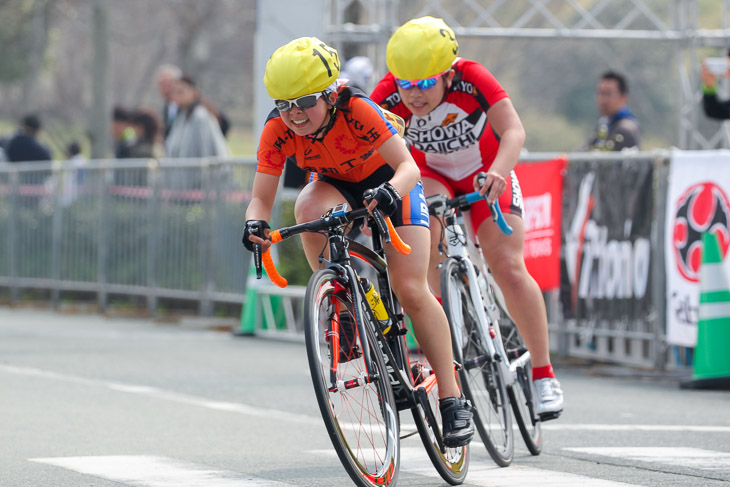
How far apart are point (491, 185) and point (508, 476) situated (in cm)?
125

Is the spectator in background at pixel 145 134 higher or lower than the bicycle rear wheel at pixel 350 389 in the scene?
higher

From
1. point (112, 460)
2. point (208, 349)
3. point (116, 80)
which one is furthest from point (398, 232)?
point (116, 80)

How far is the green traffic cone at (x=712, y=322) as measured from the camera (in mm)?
10156

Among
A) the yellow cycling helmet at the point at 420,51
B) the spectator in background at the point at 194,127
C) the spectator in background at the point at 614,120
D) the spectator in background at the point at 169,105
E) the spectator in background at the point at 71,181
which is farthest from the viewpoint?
the spectator in background at the point at 71,181

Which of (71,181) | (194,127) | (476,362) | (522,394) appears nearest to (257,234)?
(476,362)

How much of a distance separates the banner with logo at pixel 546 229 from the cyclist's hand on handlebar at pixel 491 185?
5391 millimetres

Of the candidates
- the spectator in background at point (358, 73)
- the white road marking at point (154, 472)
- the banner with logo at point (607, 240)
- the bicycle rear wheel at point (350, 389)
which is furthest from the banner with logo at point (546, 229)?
the bicycle rear wheel at point (350, 389)

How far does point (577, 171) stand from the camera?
11.7 metres

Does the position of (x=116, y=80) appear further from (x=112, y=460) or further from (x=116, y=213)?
(x=112, y=460)

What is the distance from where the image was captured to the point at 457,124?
7.00m

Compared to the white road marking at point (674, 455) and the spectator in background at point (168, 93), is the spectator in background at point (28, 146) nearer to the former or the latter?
the spectator in background at point (168, 93)

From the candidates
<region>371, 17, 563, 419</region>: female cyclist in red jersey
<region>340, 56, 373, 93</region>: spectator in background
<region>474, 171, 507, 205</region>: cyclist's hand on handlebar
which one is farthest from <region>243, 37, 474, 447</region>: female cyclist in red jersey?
<region>340, 56, 373, 93</region>: spectator in background

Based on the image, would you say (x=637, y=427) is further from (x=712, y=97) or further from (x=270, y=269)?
(x=712, y=97)

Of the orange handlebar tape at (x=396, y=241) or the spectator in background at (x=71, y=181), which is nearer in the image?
the orange handlebar tape at (x=396, y=241)
